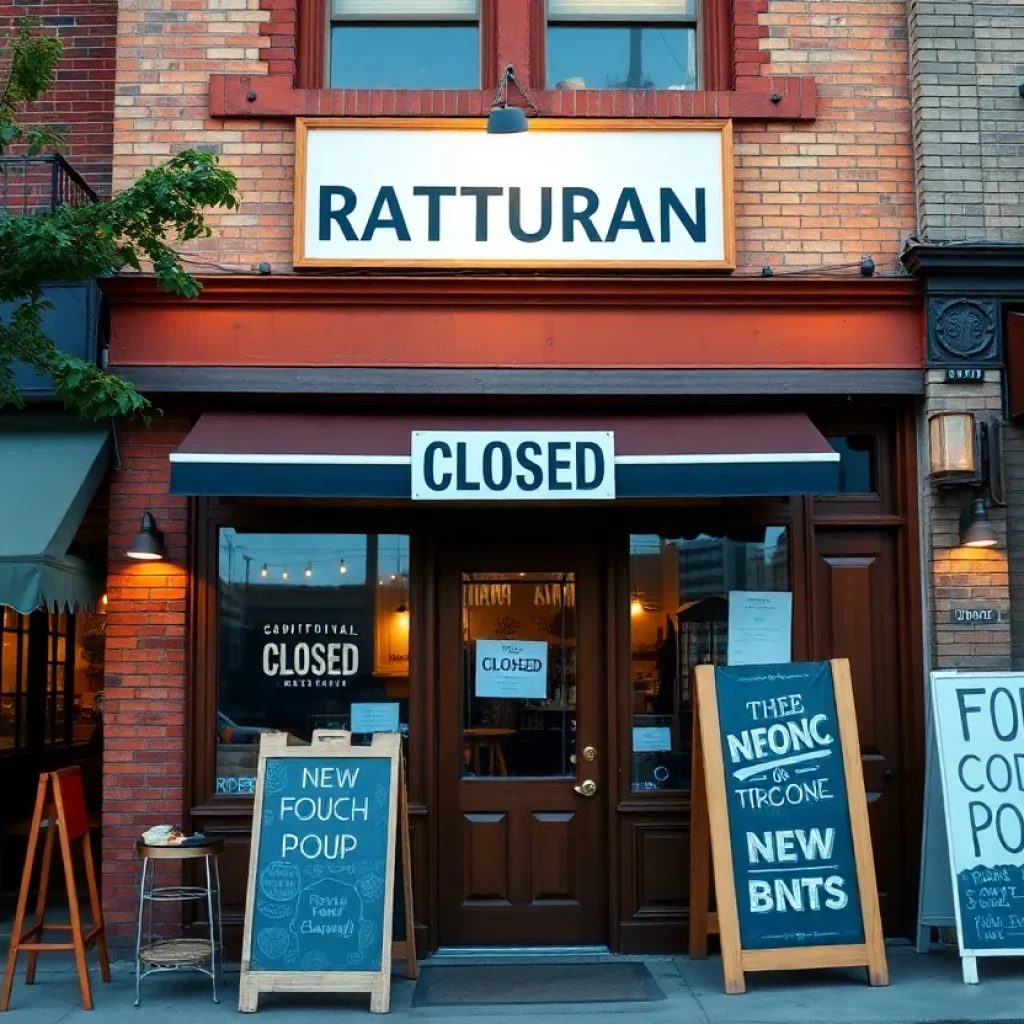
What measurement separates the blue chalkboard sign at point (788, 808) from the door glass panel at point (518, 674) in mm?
1242

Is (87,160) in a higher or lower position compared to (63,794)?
higher

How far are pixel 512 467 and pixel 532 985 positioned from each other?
295 centimetres

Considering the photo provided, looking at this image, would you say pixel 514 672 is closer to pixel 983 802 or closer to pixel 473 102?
pixel 983 802

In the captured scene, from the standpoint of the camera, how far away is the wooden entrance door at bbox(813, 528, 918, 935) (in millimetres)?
7969

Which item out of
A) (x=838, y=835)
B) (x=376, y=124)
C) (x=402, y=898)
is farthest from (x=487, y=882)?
(x=376, y=124)

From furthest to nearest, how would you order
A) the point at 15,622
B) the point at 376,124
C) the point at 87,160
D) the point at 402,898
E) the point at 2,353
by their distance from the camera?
the point at 15,622, the point at 87,160, the point at 376,124, the point at 402,898, the point at 2,353

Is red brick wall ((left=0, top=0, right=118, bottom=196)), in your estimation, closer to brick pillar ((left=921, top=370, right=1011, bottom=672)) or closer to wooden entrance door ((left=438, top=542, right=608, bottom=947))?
wooden entrance door ((left=438, top=542, right=608, bottom=947))

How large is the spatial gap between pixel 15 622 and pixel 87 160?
3952mm

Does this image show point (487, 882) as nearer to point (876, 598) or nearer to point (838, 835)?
point (838, 835)

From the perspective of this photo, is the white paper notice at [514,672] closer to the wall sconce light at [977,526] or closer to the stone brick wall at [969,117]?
the wall sconce light at [977,526]

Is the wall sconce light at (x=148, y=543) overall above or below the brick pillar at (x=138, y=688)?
above

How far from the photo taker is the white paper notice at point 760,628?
8055mm

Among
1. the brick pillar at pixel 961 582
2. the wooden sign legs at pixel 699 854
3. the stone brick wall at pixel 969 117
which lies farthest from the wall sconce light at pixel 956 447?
the wooden sign legs at pixel 699 854

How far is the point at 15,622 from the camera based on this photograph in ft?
34.6
